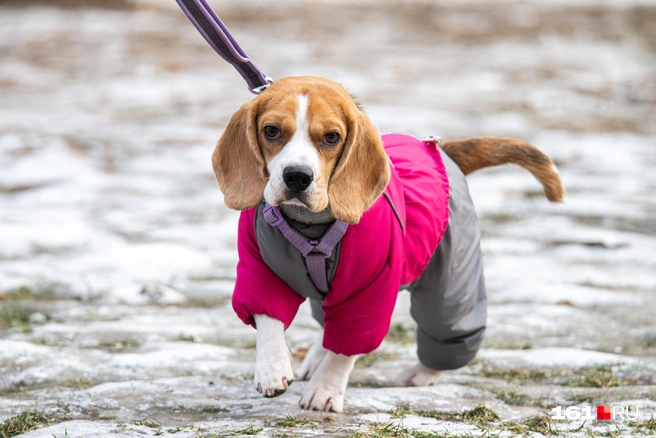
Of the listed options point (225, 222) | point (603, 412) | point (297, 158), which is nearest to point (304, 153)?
point (297, 158)

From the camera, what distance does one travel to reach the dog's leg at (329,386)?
3703 millimetres

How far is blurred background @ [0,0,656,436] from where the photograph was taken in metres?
4.08

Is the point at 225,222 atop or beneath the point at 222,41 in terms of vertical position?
beneath

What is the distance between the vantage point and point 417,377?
429 cm

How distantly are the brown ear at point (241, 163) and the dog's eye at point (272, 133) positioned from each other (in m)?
0.07

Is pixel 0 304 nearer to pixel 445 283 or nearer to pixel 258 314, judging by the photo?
pixel 258 314

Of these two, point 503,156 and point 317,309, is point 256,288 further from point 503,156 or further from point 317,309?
point 503,156

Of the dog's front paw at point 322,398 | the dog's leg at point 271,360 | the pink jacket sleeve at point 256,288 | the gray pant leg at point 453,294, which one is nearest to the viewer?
the dog's leg at point 271,360

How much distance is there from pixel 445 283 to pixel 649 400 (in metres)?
1.03

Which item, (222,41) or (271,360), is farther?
(222,41)

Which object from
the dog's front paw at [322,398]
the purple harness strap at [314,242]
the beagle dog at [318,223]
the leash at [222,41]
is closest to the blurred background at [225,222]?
the dog's front paw at [322,398]

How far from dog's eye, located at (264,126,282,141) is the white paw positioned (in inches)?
59.8

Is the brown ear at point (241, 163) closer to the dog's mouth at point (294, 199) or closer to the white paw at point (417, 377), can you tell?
the dog's mouth at point (294, 199)

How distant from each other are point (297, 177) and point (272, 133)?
0.25m
